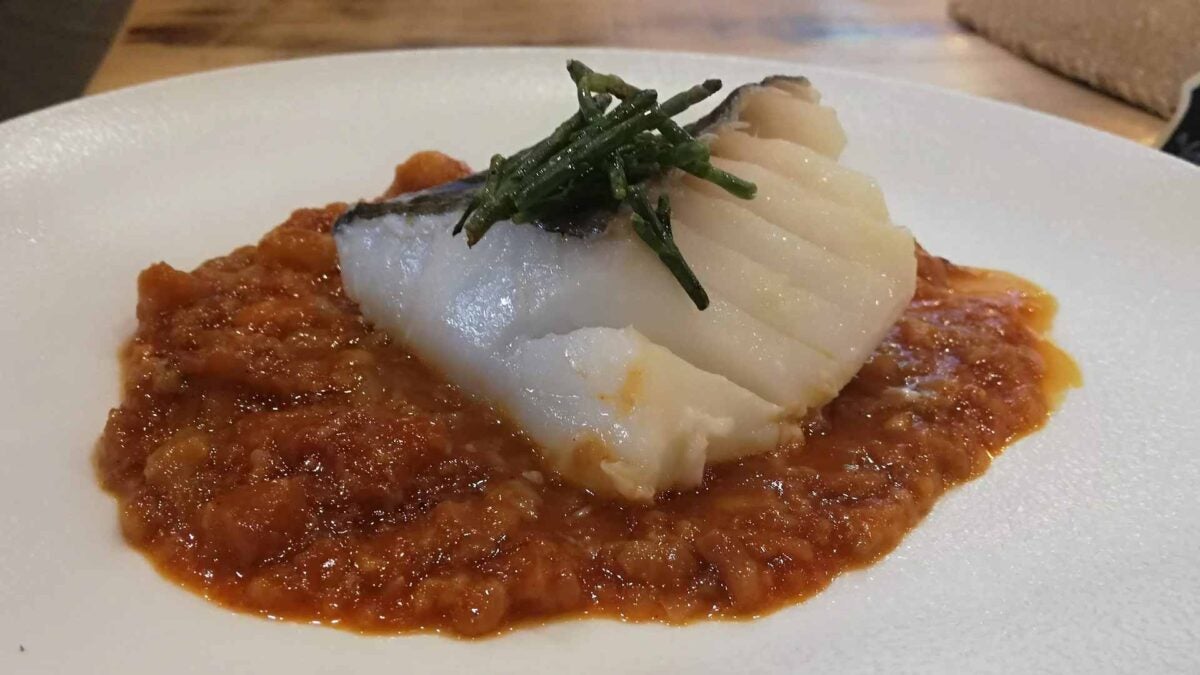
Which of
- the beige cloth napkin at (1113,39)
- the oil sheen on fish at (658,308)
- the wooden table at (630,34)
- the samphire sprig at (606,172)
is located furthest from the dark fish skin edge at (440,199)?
the beige cloth napkin at (1113,39)

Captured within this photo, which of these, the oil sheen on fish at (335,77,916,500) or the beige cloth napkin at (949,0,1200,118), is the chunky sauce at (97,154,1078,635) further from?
the beige cloth napkin at (949,0,1200,118)

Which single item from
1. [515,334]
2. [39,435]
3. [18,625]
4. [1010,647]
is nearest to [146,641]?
[18,625]

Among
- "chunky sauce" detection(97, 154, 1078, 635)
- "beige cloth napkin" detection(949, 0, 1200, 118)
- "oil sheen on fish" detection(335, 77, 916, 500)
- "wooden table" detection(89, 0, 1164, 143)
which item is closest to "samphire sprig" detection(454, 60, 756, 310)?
"oil sheen on fish" detection(335, 77, 916, 500)

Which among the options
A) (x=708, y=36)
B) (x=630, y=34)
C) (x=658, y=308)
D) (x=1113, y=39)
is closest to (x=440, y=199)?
(x=658, y=308)

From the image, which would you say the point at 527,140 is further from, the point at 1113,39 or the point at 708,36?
the point at 1113,39

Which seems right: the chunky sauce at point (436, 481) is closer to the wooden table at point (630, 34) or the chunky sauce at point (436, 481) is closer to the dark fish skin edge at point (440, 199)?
the dark fish skin edge at point (440, 199)
